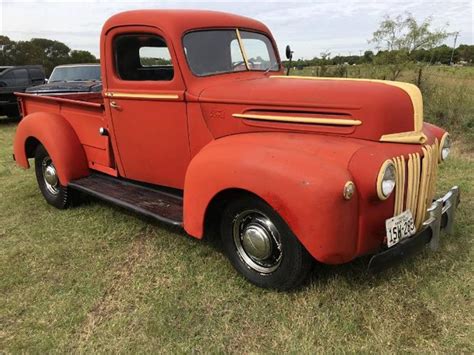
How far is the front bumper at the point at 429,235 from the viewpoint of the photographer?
2.59 m

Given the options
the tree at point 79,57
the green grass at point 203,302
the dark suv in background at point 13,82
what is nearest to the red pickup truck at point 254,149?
the green grass at point 203,302

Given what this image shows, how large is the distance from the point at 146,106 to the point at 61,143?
130cm

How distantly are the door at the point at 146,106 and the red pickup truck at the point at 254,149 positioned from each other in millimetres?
12

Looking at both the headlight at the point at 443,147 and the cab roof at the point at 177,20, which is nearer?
the headlight at the point at 443,147

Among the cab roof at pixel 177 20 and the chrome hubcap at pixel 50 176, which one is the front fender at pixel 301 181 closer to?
the cab roof at pixel 177 20

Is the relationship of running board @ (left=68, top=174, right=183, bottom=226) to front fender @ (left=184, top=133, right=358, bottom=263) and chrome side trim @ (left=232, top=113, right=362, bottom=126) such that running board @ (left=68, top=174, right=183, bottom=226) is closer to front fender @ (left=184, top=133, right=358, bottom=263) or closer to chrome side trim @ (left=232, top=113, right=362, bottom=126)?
front fender @ (left=184, top=133, right=358, bottom=263)

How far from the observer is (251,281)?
3.06m

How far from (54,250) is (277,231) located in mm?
2050

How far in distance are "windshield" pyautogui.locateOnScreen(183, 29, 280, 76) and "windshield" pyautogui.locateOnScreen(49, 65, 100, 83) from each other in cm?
715

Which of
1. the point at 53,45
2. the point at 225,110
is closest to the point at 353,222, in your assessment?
the point at 225,110

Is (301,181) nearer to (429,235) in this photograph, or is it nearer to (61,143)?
(429,235)

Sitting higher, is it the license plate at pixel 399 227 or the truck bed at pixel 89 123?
the truck bed at pixel 89 123

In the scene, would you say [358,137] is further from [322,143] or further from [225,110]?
[225,110]

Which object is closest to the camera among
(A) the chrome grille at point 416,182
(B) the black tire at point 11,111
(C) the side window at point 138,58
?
(A) the chrome grille at point 416,182
